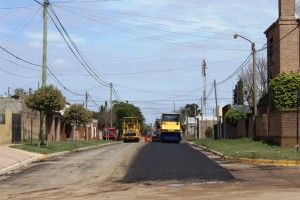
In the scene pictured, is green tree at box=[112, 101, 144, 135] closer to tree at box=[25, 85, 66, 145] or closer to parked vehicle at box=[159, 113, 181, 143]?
parked vehicle at box=[159, 113, 181, 143]

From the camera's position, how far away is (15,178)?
17375 mm

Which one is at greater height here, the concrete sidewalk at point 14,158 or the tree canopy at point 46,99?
the tree canopy at point 46,99

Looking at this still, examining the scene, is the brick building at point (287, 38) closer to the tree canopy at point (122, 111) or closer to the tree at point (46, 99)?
the tree at point (46, 99)

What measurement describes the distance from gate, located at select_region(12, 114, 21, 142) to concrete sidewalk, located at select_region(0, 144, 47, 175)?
9.25 meters

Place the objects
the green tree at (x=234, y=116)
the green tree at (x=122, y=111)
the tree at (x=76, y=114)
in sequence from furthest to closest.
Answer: the green tree at (x=122, y=111)
the green tree at (x=234, y=116)
the tree at (x=76, y=114)

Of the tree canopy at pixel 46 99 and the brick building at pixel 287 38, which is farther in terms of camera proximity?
the brick building at pixel 287 38

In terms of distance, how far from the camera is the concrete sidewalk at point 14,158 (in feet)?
69.1

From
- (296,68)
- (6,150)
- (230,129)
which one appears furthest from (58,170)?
(230,129)

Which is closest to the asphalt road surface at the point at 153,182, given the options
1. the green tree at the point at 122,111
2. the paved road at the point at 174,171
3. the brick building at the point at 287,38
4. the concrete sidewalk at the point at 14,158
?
the paved road at the point at 174,171

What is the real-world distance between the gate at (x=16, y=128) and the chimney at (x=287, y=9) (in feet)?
73.4

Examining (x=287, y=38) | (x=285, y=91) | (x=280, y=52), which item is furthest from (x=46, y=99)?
(x=287, y=38)

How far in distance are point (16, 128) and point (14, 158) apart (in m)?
14.5

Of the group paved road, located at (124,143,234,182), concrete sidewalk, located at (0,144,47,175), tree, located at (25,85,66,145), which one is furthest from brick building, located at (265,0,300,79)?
concrete sidewalk, located at (0,144,47,175)

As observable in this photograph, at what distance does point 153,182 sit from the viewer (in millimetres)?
15266
